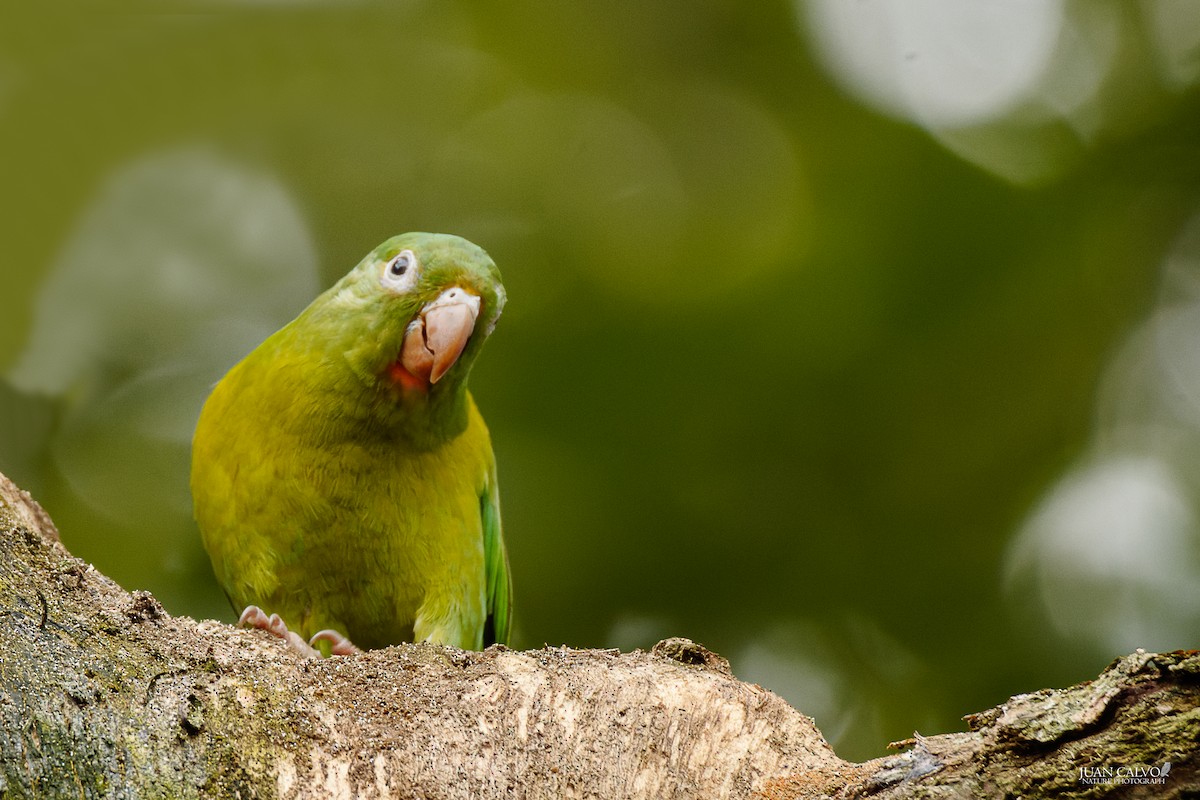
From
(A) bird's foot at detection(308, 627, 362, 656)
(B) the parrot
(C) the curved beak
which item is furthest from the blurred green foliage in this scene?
(A) bird's foot at detection(308, 627, 362, 656)

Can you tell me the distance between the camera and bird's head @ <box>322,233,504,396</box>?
398 cm

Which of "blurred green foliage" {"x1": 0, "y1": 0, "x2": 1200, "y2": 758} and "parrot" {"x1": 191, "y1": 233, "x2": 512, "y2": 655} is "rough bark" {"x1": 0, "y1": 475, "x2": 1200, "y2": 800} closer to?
"parrot" {"x1": 191, "y1": 233, "x2": 512, "y2": 655}

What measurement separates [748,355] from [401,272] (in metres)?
2.47

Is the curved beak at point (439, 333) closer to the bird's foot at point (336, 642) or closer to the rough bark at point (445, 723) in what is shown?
the bird's foot at point (336, 642)

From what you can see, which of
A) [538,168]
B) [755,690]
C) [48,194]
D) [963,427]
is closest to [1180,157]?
[963,427]

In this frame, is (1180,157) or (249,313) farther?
(249,313)

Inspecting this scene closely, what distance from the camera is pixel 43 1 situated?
23.3 feet

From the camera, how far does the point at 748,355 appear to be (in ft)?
19.8

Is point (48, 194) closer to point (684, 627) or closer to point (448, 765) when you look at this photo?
point (684, 627)

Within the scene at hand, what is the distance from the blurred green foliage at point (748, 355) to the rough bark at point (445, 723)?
11.1ft

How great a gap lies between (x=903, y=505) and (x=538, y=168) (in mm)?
2956

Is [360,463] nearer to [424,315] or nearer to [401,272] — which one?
[424,315]

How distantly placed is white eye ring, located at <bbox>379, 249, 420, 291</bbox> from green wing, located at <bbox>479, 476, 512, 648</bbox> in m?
0.96

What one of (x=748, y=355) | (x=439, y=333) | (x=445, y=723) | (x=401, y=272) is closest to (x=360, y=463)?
(x=439, y=333)
